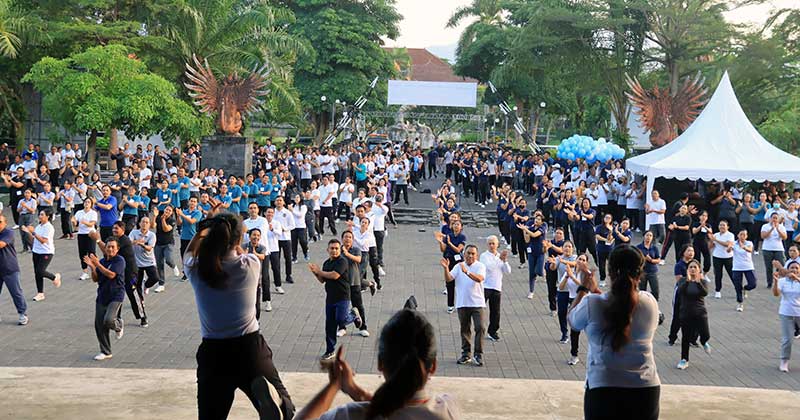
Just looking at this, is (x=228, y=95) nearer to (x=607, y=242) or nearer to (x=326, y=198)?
(x=326, y=198)

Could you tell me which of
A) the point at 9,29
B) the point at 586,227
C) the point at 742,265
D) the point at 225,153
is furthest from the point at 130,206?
the point at 9,29

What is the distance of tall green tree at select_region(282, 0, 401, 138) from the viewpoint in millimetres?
53031

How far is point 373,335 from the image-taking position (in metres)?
12.7

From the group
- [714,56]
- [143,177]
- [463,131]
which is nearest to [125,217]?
[143,177]

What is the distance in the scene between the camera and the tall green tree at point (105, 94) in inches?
1062

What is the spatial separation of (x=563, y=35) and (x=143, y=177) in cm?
A: 2490

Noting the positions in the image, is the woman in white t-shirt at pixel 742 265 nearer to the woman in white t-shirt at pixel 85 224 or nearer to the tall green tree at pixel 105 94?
the woman in white t-shirt at pixel 85 224

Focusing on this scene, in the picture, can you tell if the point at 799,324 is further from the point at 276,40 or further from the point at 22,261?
the point at 276,40

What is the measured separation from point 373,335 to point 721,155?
13.9 meters

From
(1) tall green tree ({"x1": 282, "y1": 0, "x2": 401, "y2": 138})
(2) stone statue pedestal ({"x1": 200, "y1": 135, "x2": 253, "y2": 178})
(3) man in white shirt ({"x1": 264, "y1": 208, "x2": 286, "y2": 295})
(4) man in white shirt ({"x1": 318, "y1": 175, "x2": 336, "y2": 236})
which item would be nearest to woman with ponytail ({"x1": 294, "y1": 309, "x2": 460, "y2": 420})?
(3) man in white shirt ({"x1": 264, "y1": 208, "x2": 286, "y2": 295})

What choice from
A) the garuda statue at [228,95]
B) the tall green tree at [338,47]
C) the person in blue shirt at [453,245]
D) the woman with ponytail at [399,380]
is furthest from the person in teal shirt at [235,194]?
the tall green tree at [338,47]

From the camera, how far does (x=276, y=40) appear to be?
113 ft

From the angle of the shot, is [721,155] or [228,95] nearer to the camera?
[721,155]

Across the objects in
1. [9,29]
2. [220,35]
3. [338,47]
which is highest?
[338,47]
